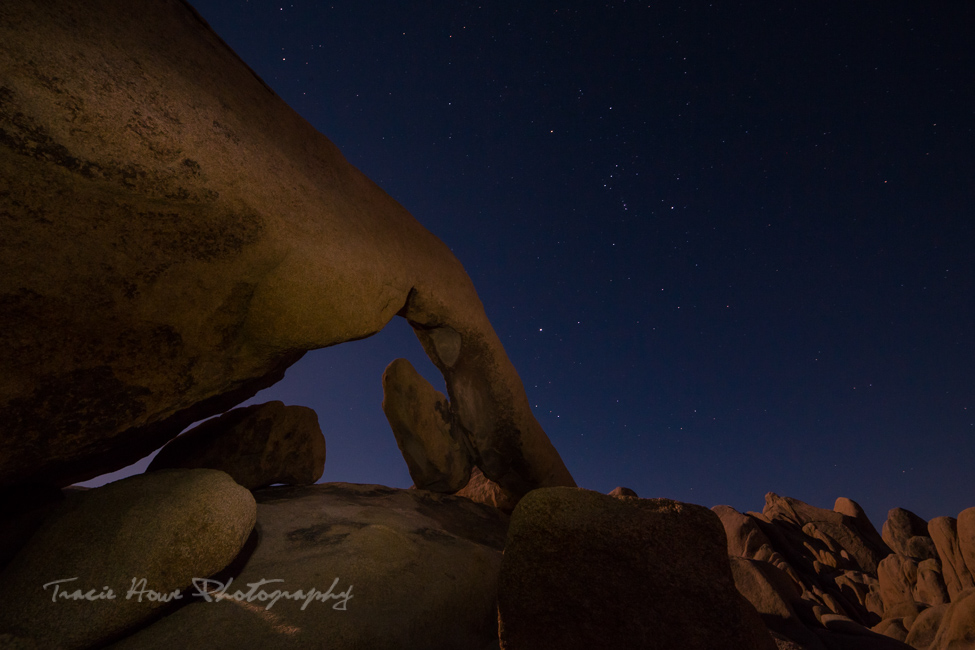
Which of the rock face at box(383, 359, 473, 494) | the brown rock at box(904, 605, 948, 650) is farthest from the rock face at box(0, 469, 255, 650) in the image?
the brown rock at box(904, 605, 948, 650)

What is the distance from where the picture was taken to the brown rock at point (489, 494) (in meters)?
7.28

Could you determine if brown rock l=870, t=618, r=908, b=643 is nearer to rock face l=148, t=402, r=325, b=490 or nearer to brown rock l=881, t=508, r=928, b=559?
brown rock l=881, t=508, r=928, b=559

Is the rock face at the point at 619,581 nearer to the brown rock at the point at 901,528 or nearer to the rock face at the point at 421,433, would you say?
the rock face at the point at 421,433

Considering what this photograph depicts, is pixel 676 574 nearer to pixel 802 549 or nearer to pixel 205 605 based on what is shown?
pixel 205 605

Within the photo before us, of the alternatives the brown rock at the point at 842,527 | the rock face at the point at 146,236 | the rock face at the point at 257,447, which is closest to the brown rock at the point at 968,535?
the brown rock at the point at 842,527

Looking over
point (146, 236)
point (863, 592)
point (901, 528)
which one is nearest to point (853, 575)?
point (863, 592)

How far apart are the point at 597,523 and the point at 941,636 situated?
4663 mm

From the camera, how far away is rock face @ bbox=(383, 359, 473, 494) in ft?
21.8

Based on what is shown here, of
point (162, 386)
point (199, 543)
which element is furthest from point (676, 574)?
point (162, 386)

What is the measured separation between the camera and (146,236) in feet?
9.41

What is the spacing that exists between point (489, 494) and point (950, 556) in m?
7.33

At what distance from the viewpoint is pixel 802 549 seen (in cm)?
973

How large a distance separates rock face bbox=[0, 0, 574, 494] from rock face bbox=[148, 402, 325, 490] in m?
0.67

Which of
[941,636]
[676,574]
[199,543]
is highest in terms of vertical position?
[941,636]
